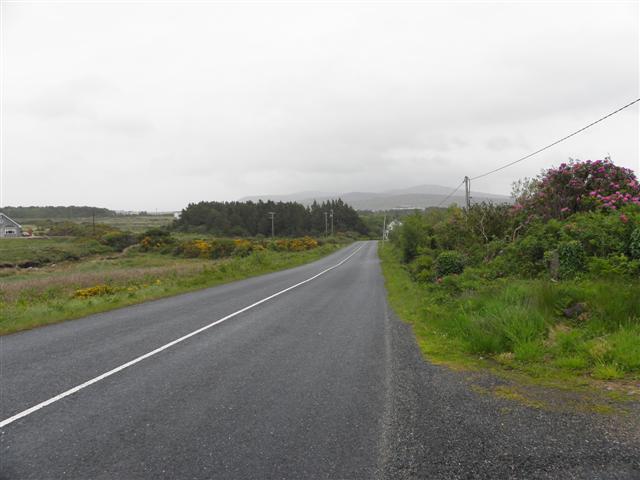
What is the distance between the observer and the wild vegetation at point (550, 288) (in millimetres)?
5797

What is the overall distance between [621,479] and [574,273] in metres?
7.98

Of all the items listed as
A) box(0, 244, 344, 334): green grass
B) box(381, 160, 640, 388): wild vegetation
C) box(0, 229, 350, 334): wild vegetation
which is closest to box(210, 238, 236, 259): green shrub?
box(0, 229, 350, 334): wild vegetation

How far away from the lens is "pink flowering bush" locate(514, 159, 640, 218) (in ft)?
42.6

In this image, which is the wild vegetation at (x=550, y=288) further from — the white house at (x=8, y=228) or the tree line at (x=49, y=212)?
the tree line at (x=49, y=212)

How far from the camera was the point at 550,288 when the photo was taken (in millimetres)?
7969

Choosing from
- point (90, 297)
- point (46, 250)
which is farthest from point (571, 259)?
point (46, 250)

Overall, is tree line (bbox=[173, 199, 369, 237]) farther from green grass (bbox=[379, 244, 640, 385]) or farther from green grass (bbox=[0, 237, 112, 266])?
green grass (bbox=[379, 244, 640, 385])

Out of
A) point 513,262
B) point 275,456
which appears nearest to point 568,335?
point 275,456

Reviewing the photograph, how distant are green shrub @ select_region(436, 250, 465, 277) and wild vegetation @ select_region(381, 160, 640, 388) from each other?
0.04 m

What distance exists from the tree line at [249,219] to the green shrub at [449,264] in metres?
87.9

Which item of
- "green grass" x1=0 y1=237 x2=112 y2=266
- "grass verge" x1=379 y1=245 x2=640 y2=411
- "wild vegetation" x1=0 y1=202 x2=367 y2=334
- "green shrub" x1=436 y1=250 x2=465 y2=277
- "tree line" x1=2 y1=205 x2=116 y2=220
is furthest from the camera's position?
"tree line" x1=2 y1=205 x2=116 y2=220

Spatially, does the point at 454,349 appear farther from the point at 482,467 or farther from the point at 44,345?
the point at 44,345

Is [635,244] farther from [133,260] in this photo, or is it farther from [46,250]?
[46,250]

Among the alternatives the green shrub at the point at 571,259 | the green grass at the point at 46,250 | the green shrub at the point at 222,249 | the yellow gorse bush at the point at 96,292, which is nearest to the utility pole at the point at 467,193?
the green shrub at the point at 571,259
